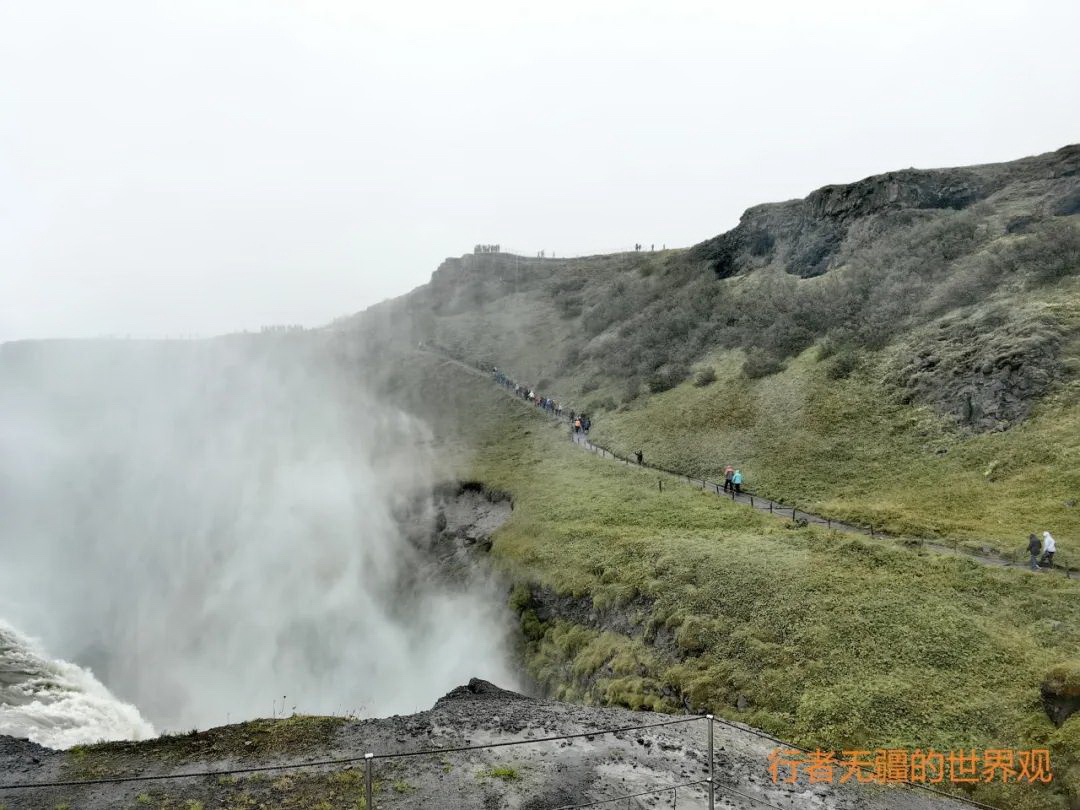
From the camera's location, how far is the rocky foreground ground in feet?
44.2

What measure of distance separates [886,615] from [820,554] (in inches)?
170

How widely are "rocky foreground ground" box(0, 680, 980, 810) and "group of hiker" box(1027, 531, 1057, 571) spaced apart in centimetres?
1021

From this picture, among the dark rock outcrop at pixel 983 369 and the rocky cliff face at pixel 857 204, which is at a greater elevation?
the rocky cliff face at pixel 857 204

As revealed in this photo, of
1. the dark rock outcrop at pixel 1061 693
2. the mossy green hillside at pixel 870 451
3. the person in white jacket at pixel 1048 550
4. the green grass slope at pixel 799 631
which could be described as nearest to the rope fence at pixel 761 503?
the person in white jacket at pixel 1048 550

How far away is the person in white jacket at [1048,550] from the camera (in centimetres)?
1959

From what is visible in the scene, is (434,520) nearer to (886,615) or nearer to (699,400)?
(699,400)

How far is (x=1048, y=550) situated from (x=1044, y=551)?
0.41 meters

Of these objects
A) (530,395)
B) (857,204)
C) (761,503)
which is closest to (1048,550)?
(761,503)

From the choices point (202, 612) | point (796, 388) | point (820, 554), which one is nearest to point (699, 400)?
point (796, 388)

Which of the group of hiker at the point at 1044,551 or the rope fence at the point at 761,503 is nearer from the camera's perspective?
the group of hiker at the point at 1044,551

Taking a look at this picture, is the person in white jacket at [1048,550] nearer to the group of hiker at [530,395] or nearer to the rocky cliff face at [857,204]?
the group of hiker at [530,395]

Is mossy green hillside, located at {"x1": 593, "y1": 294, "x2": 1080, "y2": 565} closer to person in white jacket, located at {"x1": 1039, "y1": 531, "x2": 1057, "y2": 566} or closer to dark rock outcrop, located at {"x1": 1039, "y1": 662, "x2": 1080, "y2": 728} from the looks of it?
person in white jacket, located at {"x1": 1039, "y1": 531, "x2": 1057, "y2": 566}

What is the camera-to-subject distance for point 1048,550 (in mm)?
19609

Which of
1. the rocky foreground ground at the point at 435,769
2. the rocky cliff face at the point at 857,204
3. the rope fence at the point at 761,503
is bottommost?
the rocky foreground ground at the point at 435,769
